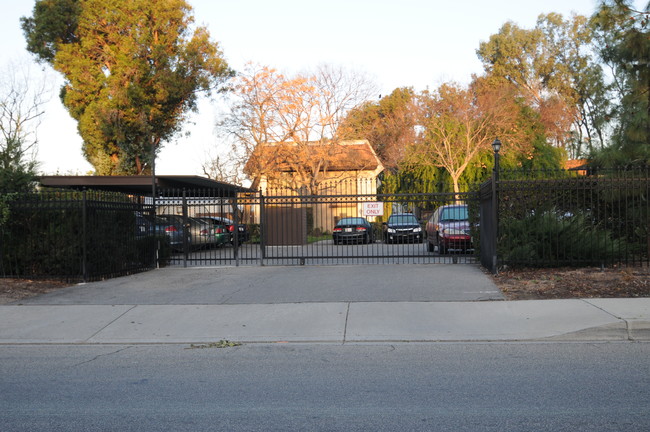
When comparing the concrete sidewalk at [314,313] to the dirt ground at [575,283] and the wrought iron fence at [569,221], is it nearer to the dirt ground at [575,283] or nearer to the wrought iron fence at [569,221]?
the dirt ground at [575,283]

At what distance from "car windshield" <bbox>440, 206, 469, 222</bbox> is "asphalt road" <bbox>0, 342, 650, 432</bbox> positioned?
9.64 metres

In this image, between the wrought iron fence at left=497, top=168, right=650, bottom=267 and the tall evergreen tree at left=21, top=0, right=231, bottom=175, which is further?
the tall evergreen tree at left=21, top=0, right=231, bottom=175

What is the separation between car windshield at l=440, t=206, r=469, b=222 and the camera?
17281 mm

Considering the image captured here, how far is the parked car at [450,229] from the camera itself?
16359 millimetres

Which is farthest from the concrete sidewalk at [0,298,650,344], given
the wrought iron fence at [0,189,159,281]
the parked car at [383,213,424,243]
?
the parked car at [383,213,424,243]

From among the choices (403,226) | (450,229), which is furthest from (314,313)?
(403,226)

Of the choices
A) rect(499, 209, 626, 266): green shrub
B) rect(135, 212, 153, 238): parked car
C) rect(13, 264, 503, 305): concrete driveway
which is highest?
rect(135, 212, 153, 238): parked car

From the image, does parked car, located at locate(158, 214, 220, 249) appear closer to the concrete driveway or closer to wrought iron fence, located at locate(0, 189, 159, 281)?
the concrete driveway

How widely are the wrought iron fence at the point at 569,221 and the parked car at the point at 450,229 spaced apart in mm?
2630

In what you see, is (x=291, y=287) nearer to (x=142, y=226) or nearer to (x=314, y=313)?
(x=314, y=313)

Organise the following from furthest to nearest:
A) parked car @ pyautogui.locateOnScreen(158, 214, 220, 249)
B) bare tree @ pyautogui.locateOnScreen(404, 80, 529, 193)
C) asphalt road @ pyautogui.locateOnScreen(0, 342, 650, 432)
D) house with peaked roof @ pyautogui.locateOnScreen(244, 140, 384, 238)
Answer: bare tree @ pyautogui.locateOnScreen(404, 80, 529, 193)
house with peaked roof @ pyautogui.locateOnScreen(244, 140, 384, 238)
parked car @ pyautogui.locateOnScreen(158, 214, 220, 249)
asphalt road @ pyautogui.locateOnScreen(0, 342, 650, 432)

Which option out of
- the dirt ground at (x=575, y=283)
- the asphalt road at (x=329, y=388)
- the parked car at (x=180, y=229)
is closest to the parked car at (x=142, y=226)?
the parked car at (x=180, y=229)

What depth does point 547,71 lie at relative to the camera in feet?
166

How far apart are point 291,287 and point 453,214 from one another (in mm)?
7050
